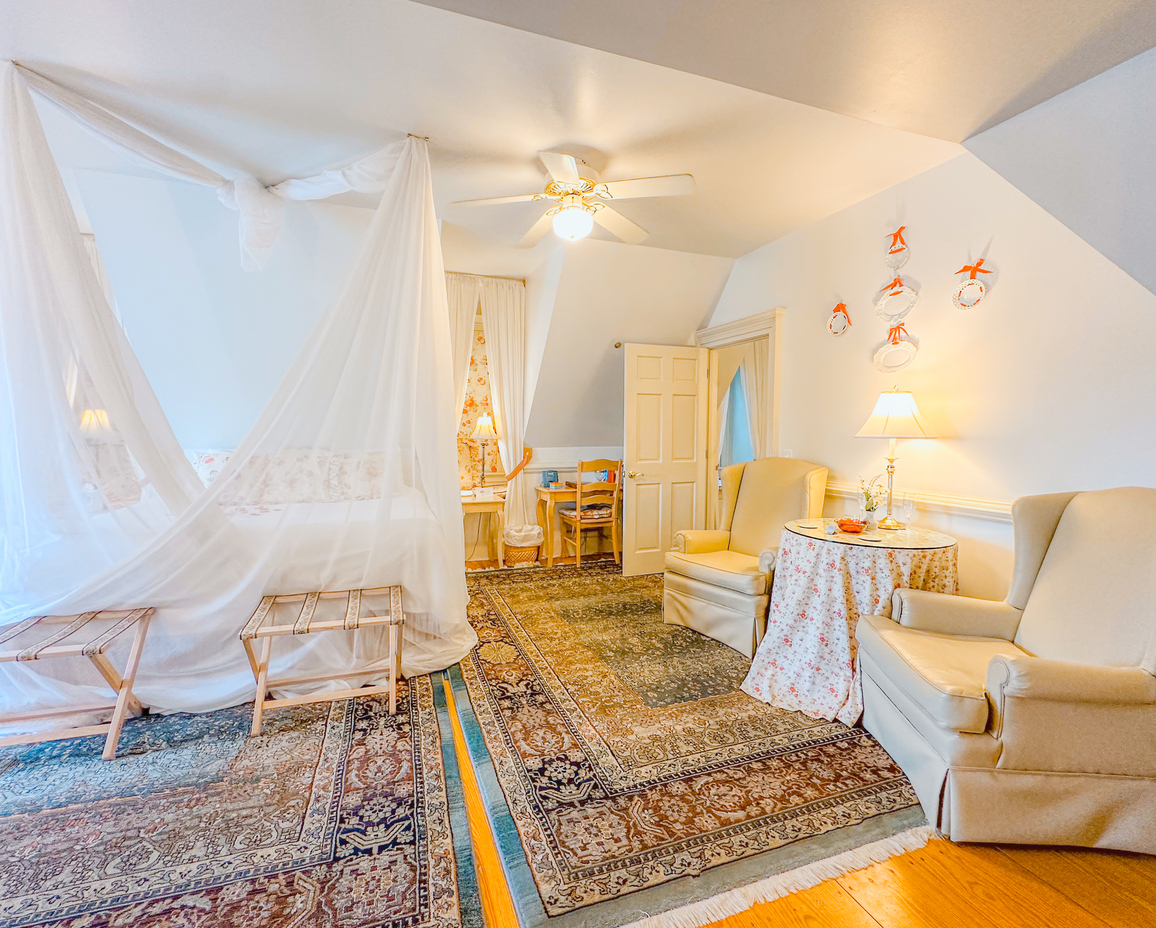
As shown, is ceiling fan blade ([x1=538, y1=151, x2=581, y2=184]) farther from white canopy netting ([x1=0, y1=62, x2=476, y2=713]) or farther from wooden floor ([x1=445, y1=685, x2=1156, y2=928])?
wooden floor ([x1=445, y1=685, x2=1156, y2=928])

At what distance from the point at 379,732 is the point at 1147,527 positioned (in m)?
2.88

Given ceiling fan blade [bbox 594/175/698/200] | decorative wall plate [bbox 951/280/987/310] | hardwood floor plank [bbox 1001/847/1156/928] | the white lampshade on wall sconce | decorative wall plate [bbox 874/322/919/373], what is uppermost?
ceiling fan blade [bbox 594/175/698/200]

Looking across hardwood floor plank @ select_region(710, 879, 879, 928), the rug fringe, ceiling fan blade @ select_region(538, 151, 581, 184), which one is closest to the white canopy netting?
ceiling fan blade @ select_region(538, 151, 581, 184)

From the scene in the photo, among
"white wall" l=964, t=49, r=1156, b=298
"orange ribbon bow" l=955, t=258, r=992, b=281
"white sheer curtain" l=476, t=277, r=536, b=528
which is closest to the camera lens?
"white wall" l=964, t=49, r=1156, b=298

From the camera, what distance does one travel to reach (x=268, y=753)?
198cm

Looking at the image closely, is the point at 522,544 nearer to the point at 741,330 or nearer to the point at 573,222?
the point at 741,330

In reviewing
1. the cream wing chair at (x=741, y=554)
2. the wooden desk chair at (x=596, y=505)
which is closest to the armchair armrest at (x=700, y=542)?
the cream wing chair at (x=741, y=554)

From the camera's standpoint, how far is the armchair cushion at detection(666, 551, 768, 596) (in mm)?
2766

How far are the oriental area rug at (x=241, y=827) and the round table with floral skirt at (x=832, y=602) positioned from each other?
5.14 ft

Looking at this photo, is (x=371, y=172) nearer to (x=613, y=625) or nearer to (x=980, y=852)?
(x=613, y=625)

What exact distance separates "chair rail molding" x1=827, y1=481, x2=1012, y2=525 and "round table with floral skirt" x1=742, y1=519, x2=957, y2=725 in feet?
0.48

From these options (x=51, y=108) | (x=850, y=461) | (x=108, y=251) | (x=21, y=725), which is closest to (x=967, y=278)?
(x=850, y=461)

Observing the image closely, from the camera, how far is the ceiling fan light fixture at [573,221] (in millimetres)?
2430

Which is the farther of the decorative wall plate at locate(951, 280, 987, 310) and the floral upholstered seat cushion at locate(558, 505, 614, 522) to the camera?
the floral upholstered seat cushion at locate(558, 505, 614, 522)
